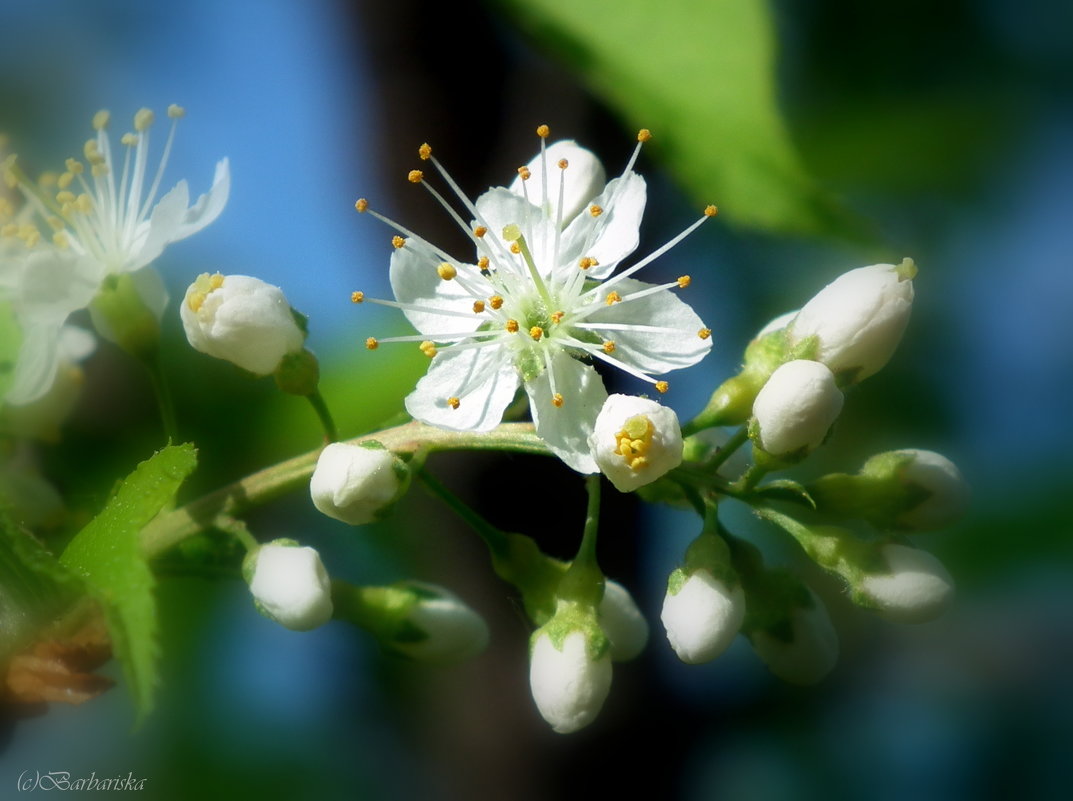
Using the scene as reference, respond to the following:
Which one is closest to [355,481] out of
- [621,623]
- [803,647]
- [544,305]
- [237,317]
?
[237,317]

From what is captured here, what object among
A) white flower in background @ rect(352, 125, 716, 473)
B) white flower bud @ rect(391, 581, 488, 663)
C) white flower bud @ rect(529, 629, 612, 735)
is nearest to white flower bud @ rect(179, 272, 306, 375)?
white flower in background @ rect(352, 125, 716, 473)

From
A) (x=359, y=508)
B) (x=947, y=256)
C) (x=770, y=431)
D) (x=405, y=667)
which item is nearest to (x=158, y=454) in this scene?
(x=359, y=508)

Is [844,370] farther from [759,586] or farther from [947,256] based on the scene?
[947,256]

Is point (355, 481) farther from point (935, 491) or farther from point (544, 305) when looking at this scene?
point (935, 491)

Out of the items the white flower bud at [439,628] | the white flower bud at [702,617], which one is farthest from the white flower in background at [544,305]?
the white flower bud at [439,628]

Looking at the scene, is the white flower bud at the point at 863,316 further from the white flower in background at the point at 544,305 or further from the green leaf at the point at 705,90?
the green leaf at the point at 705,90

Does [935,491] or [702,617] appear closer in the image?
[702,617]
